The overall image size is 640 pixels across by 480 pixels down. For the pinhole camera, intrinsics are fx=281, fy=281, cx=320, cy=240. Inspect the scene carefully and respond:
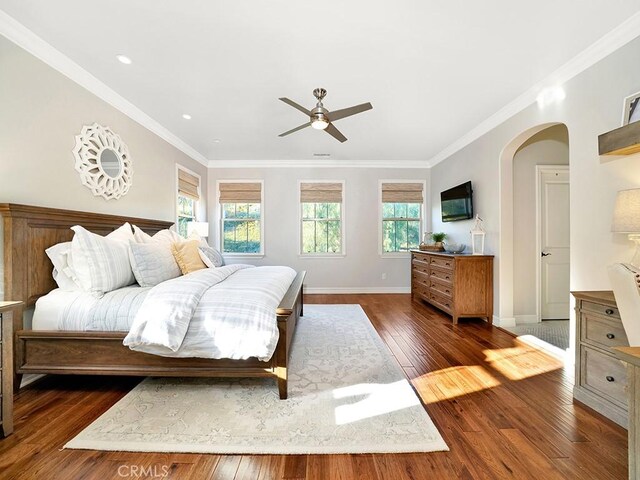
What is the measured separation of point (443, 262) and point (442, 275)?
0.63ft

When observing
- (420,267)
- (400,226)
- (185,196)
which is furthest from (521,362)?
(185,196)

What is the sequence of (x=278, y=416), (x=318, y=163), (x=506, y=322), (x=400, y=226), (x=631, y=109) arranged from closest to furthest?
(x=278, y=416) < (x=631, y=109) < (x=506, y=322) < (x=318, y=163) < (x=400, y=226)

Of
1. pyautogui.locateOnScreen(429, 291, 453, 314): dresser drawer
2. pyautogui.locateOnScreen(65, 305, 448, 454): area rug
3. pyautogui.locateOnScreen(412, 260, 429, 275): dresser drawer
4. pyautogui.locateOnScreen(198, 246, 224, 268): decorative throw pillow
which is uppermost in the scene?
pyautogui.locateOnScreen(198, 246, 224, 268): decorative throw pillow

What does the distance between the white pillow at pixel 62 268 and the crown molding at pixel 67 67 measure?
157 cm

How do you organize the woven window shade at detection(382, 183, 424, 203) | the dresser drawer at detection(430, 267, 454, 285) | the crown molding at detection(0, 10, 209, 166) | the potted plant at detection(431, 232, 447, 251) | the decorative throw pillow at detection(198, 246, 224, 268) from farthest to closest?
the woven window shade at detection(382, 183, 424, 203) < the potted plant at detection(431, 232, 447, 251) < the dresser drawer at detection(430, 267, 454, 285) < the decorative throw pillow at detection(198, 246, 224, 268) < the crown molding at detection(0, 10, 209, 166)

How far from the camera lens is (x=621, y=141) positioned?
6.55 feet

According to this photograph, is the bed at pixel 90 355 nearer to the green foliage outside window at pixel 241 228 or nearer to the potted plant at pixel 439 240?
the potted plant at pixel 439 240

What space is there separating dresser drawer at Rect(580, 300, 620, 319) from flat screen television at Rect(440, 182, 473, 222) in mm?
2444

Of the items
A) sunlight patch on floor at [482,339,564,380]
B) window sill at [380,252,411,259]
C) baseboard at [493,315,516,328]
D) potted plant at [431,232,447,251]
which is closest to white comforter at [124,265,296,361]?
sunlight patch on floor at [482,339,564,380]

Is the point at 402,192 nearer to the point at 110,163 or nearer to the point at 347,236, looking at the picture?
the point at 347,236

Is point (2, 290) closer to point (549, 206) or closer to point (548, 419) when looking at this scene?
point (548, 419)

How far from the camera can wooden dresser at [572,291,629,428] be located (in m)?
1.73

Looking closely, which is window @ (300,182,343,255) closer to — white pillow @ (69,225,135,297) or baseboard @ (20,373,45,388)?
white pillow @ (69,225,135,297)

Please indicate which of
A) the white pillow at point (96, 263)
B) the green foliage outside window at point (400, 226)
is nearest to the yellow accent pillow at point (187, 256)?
the white pillow at point (96, 263)
